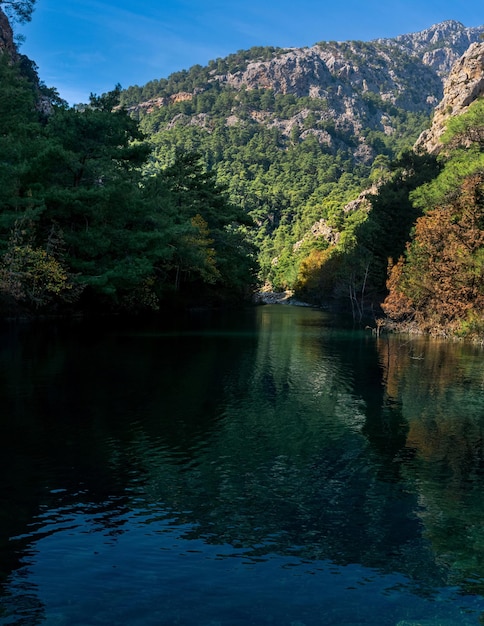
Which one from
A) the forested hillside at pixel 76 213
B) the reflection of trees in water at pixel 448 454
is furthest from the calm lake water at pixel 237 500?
the forested hillside at pixel 76 213

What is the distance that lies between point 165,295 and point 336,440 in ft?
168

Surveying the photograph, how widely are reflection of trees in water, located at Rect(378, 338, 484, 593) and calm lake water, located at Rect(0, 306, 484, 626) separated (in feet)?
0.16

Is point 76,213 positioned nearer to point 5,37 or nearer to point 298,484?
point 298,484

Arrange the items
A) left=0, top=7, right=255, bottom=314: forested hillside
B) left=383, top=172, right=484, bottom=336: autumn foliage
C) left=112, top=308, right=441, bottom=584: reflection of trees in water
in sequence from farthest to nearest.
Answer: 1. left=383, top=172, right=484, bottom=336: autumn foliage
2. left=0, top=7, right=255, bottom=314: forested hillside
3. left=112, top=308, right=441, bottom=584: reflection of trees in water

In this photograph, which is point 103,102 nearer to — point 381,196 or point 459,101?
point 381,196

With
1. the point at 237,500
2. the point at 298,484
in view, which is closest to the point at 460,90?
the point at 298,484

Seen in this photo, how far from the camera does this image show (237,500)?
36.3 ft

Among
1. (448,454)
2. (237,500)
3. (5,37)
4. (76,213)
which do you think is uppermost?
(5,37)

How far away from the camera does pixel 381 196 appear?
6350 cm

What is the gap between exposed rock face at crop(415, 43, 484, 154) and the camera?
109 meters

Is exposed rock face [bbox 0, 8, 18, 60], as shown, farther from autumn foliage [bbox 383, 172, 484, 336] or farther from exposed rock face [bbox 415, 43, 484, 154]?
exposed rock face [bbox 415, 43, 484, 154]

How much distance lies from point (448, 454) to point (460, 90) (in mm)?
116203

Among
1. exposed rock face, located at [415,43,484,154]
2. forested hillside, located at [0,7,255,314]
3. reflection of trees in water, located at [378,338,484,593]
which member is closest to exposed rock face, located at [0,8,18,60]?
forested hillside, located at [0,7,255,314]

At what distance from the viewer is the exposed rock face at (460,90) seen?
10892 cm
